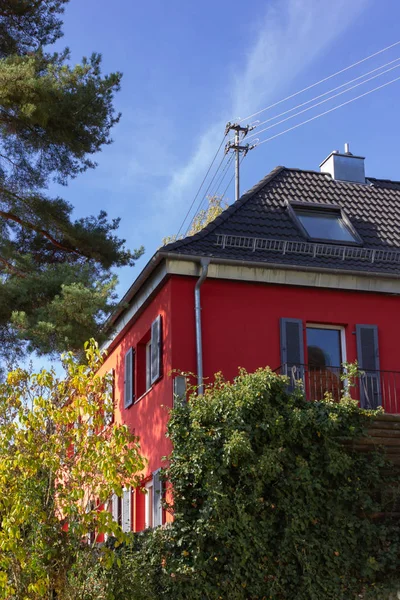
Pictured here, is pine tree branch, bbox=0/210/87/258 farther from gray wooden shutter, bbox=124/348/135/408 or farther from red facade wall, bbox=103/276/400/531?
gray wooden shutter, bbox=124/348/135/408

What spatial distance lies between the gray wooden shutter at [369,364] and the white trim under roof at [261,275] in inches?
31.8

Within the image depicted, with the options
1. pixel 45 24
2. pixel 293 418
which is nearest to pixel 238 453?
pixel 293 418

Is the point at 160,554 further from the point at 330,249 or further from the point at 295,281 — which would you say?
the point at 330,249

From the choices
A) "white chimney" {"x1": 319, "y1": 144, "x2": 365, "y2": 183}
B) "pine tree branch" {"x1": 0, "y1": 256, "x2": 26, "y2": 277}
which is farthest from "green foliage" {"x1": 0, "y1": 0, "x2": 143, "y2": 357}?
"white chimney" {"x1": 319, "y1": 144, "x2": 365, "y2": 183}

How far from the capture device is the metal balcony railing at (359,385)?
48.4ft

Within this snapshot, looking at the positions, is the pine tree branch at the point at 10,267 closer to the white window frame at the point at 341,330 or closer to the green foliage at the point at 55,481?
the green foliage at the point at 55,481

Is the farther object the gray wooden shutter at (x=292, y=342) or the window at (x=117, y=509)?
the window at (x=117, y=509)

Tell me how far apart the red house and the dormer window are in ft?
0.10

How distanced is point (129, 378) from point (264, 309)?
3.92 meters

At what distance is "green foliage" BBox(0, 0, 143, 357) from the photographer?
576 inches

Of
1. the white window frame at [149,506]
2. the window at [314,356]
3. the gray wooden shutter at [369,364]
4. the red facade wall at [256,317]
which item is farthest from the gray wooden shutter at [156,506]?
the gray wooden shutter at [369,364]

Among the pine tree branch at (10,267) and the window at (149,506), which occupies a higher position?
the pine tree branch at (10,267)

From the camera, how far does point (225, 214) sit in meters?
16.7

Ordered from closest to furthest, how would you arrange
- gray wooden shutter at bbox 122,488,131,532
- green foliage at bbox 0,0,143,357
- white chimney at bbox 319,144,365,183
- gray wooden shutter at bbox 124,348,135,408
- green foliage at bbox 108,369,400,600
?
1. green foliage at bbox 108,369,400,600
2. green foliage at bbox 0,0,143,357
3. gray wooden shutter at bbox 122,488,131,532
4. gray wooden shutter at bbox 124,348,135,408
5. white chimney at bbox 319,144,365,183
